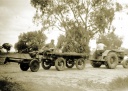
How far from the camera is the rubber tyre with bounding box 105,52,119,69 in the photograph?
11798 mm

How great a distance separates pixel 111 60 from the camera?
12164 mm

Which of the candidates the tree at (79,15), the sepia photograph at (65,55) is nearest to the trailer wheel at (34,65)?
the sepia photograph at (65,55)

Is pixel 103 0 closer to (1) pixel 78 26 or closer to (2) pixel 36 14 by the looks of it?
(1) pixel 78 26

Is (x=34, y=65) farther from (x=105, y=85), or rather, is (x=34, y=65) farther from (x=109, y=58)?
(x=109, y=58)

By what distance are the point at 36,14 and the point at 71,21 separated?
117 inches

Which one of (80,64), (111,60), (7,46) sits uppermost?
(7,46)

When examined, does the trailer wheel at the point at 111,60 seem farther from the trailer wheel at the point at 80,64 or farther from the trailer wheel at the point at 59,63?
the trailer wheel at the point at 59,63

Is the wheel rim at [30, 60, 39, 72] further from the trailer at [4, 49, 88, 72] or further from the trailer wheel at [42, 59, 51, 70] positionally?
the trailer wheel at [42, 59, 51, 70]

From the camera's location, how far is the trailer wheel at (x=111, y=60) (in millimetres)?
11795

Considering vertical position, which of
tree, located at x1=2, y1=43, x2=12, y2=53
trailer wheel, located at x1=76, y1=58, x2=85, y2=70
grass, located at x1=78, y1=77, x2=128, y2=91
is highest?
tree, located at x1=2, y1=43, x2=12, y2=53

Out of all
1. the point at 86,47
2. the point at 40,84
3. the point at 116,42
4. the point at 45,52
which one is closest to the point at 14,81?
the point at 40,84

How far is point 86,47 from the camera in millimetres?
18672

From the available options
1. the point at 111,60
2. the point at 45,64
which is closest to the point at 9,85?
the point at 45,64

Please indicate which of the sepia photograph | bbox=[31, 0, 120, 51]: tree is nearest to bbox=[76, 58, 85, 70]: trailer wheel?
the sepia photograph
